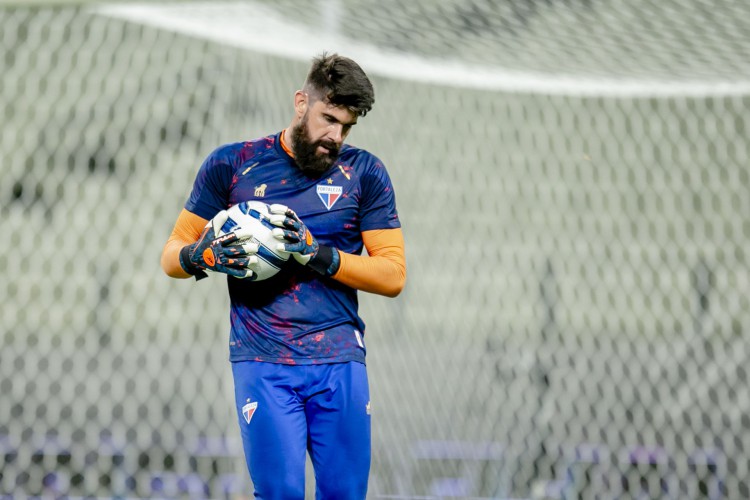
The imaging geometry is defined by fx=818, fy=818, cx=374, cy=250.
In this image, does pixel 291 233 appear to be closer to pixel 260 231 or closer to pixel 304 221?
pixel 260 231

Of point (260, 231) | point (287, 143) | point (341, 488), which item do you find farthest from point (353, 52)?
point (341, 488)

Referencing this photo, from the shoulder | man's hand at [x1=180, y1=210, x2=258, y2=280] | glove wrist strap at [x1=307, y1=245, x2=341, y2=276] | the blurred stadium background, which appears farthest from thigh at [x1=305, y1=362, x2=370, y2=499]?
the blurred stadium background

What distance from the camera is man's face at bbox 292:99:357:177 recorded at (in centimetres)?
229

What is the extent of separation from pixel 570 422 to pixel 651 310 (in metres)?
1.55

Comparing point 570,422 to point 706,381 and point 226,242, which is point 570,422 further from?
point 226,242

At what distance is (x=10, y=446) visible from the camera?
6.30 meters

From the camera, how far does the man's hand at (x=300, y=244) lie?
211cm

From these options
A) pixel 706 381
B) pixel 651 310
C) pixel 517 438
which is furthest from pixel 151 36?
pixel 706 381

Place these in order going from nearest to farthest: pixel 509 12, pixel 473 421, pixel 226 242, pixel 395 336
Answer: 1. pixel 226 242
2. pixel 509 12
3. pixel 395 336
4. pixel 473 421

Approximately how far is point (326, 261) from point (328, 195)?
0.23 meters

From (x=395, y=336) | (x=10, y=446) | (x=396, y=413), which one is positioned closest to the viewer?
(x=396, y=413)

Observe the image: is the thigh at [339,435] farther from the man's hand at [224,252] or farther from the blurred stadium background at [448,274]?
the blurred stadium background at [448,274]

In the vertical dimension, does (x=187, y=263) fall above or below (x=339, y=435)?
above

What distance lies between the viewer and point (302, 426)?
2305 mm
